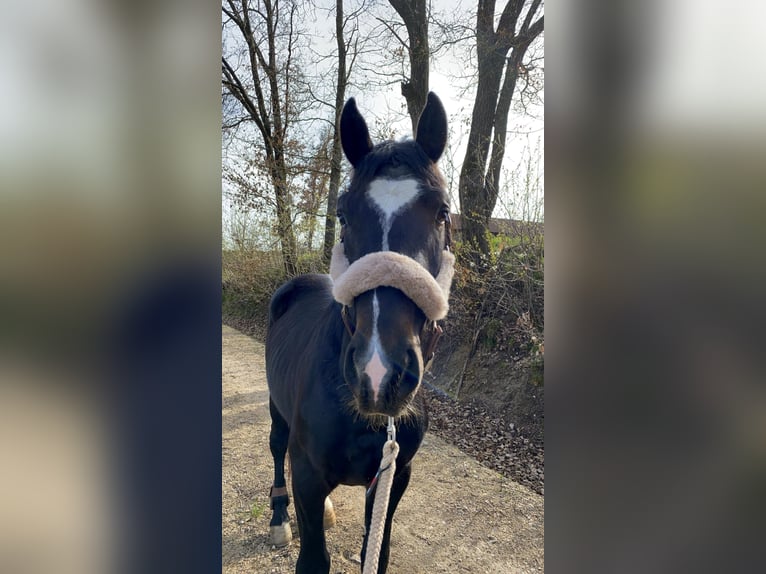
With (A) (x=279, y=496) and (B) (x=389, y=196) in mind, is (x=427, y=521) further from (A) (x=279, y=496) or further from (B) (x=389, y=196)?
(B) (x=389, y=196)

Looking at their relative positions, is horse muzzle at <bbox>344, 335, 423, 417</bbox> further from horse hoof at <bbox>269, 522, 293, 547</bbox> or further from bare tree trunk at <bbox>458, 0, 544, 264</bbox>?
bare tree trunk at <bbox>458, 0, 544, 264</bbox>

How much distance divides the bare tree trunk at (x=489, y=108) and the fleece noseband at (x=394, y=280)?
443 cm

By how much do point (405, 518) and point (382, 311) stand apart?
101 inches

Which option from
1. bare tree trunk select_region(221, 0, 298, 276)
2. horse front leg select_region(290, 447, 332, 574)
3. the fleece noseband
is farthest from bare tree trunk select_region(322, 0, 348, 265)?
the fleece noseband

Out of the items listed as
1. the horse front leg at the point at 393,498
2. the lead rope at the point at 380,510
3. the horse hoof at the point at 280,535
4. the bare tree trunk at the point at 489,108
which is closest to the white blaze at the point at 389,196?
the lead rope at the point at 380,510

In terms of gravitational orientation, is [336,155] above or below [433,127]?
A: above

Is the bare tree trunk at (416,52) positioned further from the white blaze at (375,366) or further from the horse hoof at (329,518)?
the white blaze at (375,366)

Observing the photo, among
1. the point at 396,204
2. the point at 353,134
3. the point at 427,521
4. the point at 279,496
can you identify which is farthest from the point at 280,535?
the point at 353,134

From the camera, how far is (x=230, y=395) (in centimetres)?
608

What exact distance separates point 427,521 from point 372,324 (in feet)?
8.41

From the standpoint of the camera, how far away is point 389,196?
1492 millimetres

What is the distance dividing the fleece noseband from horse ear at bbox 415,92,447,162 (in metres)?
0.66

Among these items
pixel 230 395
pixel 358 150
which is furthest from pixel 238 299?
pixel 358 150
